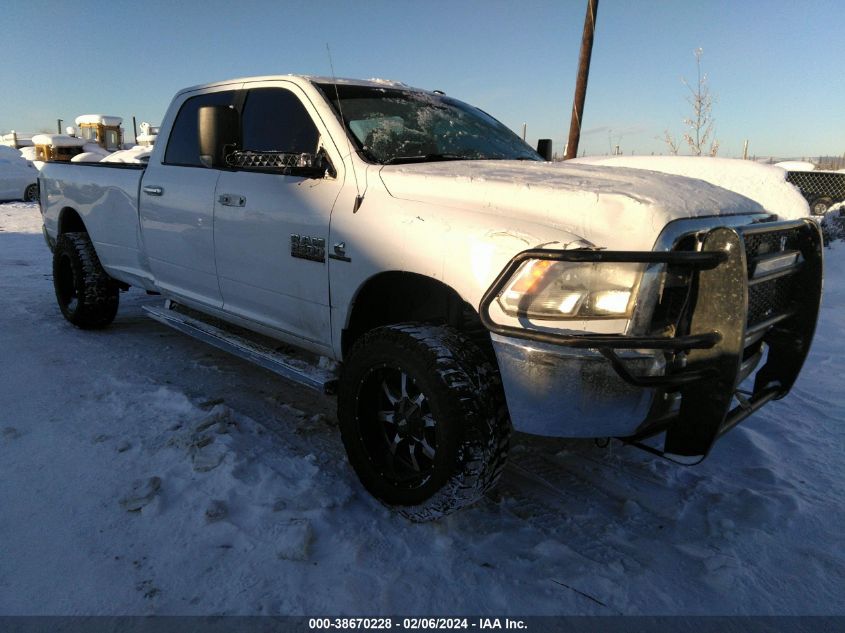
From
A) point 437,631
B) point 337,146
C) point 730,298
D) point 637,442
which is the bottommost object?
point 437,631

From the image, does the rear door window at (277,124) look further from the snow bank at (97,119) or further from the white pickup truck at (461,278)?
the snow bank at (97,119)

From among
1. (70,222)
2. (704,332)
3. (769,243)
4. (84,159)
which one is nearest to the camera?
(704,332)

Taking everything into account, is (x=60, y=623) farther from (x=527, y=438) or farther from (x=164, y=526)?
(x=527, y=438)

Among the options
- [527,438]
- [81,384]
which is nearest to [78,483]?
[81,384]

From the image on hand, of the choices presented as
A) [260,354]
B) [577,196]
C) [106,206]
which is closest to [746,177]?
[577,196]

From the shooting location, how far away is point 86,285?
15.6 ft

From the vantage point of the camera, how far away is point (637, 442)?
89.4 inches

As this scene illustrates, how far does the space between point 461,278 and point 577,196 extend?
50 cm

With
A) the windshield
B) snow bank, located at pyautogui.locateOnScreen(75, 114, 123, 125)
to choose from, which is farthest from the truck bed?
snow bank, located at pyautogui.locateOnScreen(75, 114, 123, 125)

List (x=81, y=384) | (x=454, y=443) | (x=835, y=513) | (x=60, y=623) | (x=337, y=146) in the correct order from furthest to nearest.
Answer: (x=81, y=384) → (x=337, y=146) → (x=835, y=513) → (x=454, y=443) → (x=60, y=623)

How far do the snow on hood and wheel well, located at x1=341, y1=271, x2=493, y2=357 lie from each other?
13.3ft

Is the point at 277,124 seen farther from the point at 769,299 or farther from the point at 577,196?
the point at 769,299

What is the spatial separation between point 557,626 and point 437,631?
→ 390 millimetres

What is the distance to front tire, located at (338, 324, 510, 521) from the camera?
85.3 inches
